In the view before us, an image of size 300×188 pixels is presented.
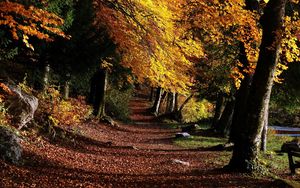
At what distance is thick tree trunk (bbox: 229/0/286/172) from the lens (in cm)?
1053

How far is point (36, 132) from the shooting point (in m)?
13.1

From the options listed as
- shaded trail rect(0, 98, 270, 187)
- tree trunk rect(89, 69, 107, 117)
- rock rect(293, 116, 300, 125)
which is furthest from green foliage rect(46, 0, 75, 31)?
rock rect(293, 116, 300, 125)

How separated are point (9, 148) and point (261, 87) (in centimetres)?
675

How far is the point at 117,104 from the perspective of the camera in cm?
3200

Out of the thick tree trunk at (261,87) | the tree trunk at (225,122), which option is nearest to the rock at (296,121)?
the tree trunk at (225,122)

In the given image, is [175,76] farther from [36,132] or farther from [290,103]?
[290,103]

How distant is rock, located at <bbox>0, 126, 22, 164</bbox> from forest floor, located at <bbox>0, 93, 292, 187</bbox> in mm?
297

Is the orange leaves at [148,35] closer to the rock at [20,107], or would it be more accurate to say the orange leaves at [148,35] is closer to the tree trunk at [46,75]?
the tree trunk at [46,75]

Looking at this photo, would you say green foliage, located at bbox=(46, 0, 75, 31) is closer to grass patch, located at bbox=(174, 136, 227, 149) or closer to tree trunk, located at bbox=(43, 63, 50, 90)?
tree trunk, located at bbox=(43, 63, 50, 90)

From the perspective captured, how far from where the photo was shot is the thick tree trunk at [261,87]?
10.5 m

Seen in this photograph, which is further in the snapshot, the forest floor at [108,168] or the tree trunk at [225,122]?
the tree trunk at [225,122]

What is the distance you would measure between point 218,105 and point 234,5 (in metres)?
14.8

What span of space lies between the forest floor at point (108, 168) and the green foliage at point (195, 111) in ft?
72.0

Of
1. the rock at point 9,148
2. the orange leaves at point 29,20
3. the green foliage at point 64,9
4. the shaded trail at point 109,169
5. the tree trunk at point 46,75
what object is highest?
the green foliage at point 64,9
